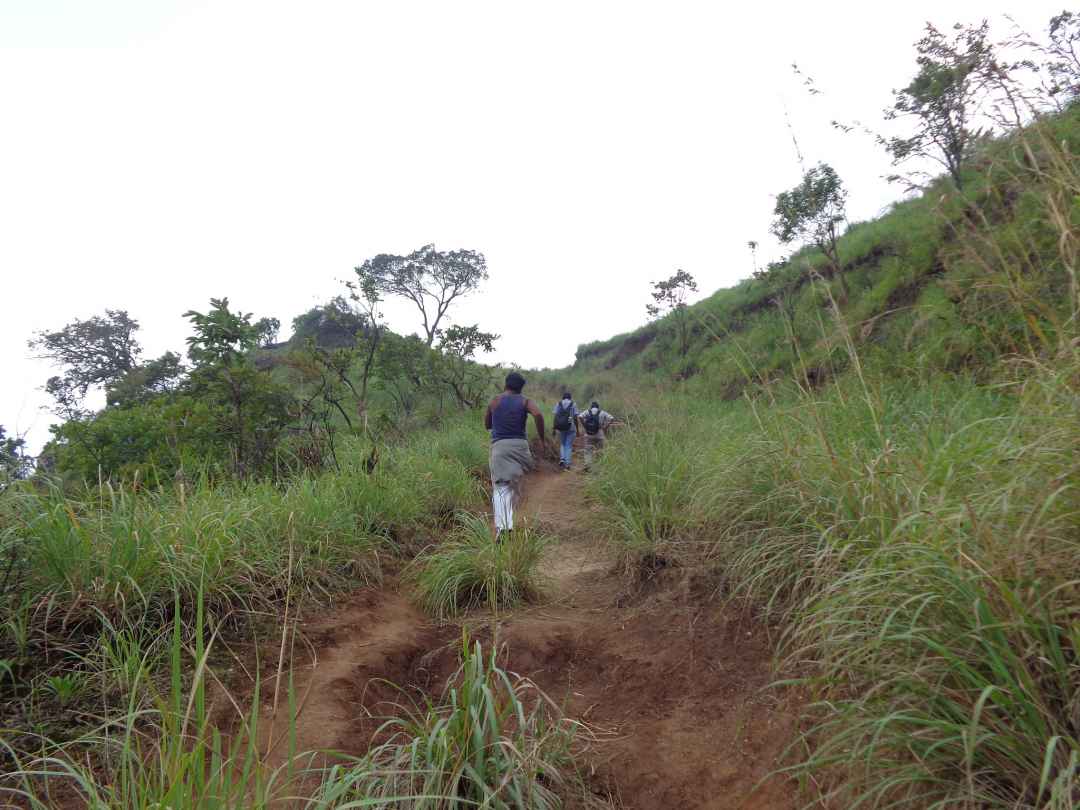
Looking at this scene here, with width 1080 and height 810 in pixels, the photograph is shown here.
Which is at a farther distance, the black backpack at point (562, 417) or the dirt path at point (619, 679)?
the black backpack at point (562, 417)

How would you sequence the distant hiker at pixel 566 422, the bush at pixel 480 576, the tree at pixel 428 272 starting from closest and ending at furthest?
the bush at pixel 480 576 < the distant hiker at pixel 566 422 < the tree at pixel 428 272

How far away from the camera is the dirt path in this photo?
2.16 meters

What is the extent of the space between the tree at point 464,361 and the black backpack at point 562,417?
3.99 meters

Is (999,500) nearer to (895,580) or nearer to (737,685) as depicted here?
(895,580)

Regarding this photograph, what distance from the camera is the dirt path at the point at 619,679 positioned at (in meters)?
2.16

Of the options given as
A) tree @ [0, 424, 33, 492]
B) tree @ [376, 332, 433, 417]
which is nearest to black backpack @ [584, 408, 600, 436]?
tree @ [376, 332, 433, 417]

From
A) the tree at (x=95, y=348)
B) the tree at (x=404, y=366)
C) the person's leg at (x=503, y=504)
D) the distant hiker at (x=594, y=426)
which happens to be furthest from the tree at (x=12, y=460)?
the tree at (x=95, y=348)

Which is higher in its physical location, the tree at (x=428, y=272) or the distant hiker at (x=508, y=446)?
the tree at (x=428, y=272)

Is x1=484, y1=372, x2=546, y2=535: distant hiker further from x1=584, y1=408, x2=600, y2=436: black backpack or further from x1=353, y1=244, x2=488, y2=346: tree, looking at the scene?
x1=353, y1=244, x2=488, y2=346: tree

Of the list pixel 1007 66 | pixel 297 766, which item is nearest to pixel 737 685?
pixel 297 766

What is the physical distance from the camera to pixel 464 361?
15688 mm

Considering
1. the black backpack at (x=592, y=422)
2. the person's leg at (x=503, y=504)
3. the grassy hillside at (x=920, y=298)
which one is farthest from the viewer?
the black backpack at (x=592, y=422)

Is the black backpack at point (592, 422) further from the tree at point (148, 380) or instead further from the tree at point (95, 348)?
the tree at point (95, 348)

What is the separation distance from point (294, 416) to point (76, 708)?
4.69 m
